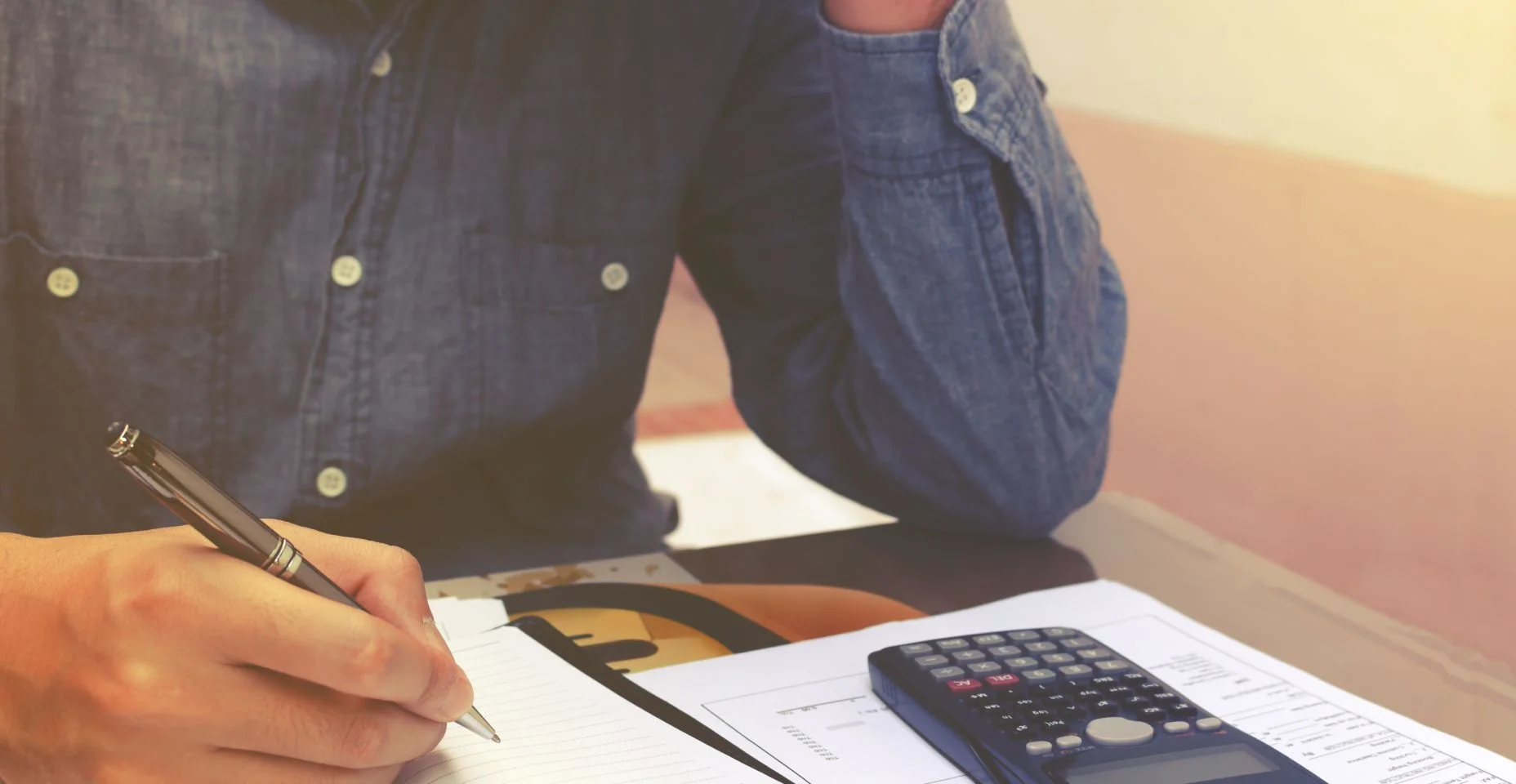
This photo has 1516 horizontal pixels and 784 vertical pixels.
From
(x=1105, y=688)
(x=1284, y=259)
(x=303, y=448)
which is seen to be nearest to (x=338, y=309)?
(x=303, y=448)

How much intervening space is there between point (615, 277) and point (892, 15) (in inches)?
9.6

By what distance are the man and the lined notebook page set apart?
31cm

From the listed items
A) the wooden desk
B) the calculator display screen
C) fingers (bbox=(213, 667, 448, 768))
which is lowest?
the wooden desk

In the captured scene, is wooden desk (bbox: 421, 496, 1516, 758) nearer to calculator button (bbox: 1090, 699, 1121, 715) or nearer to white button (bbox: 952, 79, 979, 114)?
calculator button (bbox: 1090, 699, 1121, 715)

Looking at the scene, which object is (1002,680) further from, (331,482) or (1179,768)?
(331,482)

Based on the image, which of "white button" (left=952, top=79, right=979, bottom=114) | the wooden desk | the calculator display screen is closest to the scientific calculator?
the calculator display screen

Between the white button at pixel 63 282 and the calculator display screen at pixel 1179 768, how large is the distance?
59 cm

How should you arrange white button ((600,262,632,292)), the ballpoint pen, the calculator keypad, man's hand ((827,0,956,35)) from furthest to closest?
1. white button ((600,262,632,292))
2. man's hand ((827,0,956,35))
3. the calculator keypad
4. the ballpoint pen

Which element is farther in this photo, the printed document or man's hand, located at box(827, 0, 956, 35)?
man's hand, located at box(827, 0, 956, 35)

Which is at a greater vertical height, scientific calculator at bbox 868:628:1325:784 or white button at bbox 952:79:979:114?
white button at bbox 952:79:979:114

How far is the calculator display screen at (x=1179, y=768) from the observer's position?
426 mm

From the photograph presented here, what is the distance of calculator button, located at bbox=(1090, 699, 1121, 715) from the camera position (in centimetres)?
47

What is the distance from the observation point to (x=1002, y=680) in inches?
19.4

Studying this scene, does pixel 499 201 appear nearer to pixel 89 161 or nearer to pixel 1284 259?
pixel 89 161
